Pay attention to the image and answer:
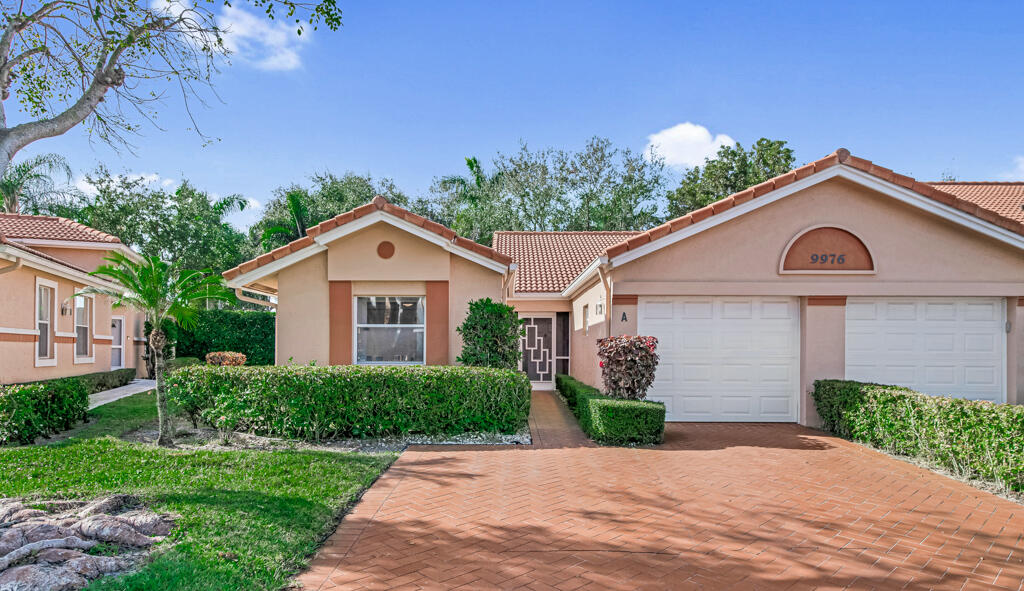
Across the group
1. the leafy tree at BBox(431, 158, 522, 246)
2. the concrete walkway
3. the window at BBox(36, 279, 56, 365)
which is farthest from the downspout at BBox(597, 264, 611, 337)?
the leafy tree at BBox(431, 158, 522, 246)

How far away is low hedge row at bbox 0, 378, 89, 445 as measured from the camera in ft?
30.4

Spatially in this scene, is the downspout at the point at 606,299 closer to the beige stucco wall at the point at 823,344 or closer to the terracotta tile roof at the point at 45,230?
the beige stucco wall at the point at 823,344

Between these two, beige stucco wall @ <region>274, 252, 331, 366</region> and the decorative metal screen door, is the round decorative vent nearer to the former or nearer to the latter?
beige stucco wall @ <region>274, 252, 331, 366</region>

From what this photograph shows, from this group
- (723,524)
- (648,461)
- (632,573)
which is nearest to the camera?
(632,573)

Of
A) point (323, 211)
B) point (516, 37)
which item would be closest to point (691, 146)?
point (323, 211)

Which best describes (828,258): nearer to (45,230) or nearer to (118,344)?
(45,230)

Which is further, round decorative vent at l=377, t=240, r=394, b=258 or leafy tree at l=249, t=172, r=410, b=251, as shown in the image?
leafy tree at l=249, t=172, r=410, b=251

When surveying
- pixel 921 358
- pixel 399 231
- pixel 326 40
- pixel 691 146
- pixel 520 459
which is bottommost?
pixel 520 459

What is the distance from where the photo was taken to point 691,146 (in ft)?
119

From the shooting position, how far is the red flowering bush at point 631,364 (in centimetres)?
1041

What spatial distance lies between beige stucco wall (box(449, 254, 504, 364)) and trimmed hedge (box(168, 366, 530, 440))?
6.37ft

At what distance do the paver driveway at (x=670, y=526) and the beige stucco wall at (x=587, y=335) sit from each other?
4588mm

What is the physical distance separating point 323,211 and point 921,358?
30084mm

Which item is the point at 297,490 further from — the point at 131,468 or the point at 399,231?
the point at 399,231
